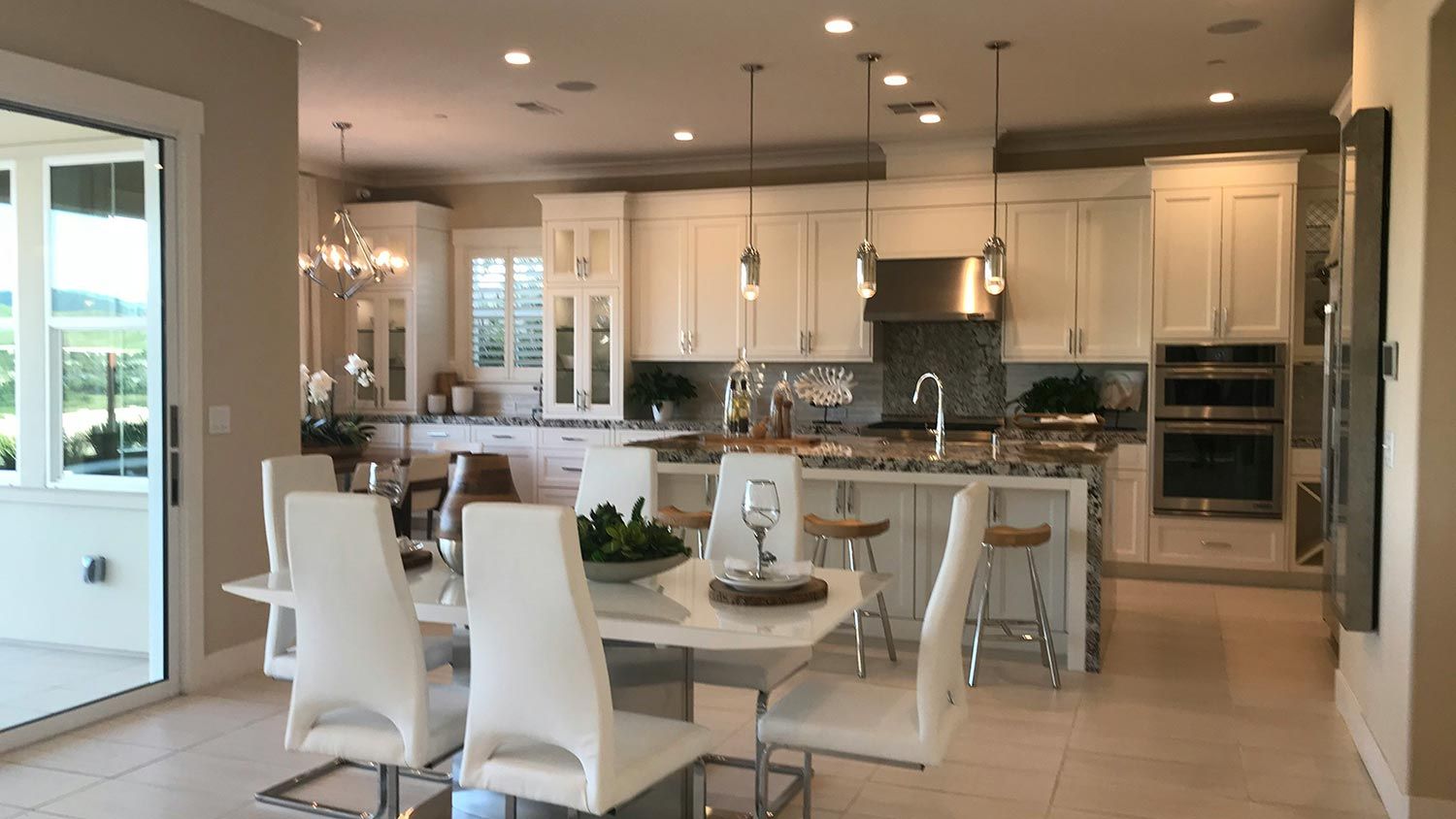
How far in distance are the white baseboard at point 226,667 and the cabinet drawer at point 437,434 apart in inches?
143

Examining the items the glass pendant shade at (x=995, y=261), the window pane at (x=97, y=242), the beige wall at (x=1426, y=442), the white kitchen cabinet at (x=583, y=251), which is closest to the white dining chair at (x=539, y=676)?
the beige wall at (x=1426, y=442)

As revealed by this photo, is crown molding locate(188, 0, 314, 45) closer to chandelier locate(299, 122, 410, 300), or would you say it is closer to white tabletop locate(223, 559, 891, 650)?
chandelier locate(299, 122, 410, 300)

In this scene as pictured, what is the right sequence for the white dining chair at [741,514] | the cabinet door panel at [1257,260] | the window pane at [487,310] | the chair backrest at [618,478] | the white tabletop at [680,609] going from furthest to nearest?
the window pane at [487,310] < the cabinet door panel at [1257,260] < the chair backrest at [618,478] < the white dining chair at [741,514] < the white tabletop at [680,609]

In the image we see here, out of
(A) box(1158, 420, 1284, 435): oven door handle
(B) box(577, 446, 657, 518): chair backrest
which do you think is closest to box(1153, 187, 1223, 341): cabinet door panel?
(A) box(1158, 420, 1284, 435): oven door handle

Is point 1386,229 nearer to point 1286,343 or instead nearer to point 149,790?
point 1286,343

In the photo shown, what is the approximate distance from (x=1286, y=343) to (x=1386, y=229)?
3366 mm

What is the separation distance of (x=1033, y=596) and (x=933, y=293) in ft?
9.29

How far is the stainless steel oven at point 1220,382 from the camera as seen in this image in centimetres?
677

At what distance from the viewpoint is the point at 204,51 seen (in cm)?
465

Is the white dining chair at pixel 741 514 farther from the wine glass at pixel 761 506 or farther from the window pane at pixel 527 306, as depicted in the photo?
the window pane at pixel 527 306

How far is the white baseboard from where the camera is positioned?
462 cm

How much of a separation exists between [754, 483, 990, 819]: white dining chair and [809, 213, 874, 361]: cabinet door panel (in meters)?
4.94

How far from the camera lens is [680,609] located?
276cm

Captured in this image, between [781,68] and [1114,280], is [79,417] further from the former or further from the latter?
[1114,280]
